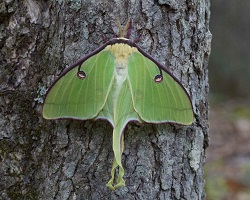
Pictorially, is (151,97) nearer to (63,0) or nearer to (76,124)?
(76,124)

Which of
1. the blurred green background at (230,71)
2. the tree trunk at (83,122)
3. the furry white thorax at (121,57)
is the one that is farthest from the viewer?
the blurred green background at (230,71)

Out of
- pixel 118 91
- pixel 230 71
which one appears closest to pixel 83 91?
pixel 118 91

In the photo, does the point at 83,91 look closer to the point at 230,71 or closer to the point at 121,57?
the point at 121,57

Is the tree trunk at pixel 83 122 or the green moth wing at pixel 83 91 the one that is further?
the tree trunk at pixel 83 122

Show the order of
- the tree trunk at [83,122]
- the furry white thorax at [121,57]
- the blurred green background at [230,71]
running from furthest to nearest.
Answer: the blurred green background at [230,71]
the tree trunk at [83,122]
the furry white thorax at [121,57]

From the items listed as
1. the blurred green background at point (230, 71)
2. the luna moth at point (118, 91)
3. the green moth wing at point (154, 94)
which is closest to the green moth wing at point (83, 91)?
the luna moth at point (118, 91)

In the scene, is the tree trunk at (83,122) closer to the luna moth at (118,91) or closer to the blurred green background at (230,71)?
the luna moth at (118,91)

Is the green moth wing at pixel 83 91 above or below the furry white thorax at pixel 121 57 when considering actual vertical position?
below
